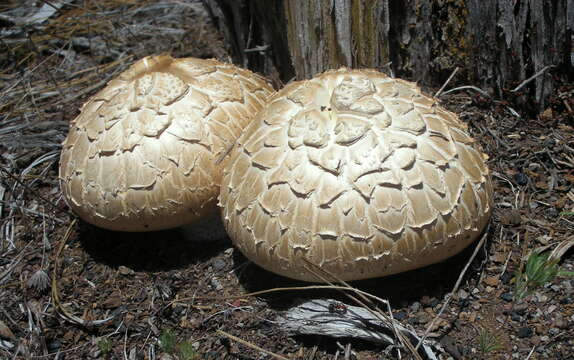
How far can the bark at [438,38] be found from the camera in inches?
135

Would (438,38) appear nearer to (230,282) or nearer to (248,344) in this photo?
(230,282)

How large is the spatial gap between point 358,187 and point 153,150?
3.80 feet

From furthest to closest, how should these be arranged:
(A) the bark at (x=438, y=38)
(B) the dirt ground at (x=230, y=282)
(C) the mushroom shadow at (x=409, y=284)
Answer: (A) the bark at (x=438, y=38) < (C) the mushroom shadow at (x=409, y=284) < (B) the dirt ground at (x=230, y=282)

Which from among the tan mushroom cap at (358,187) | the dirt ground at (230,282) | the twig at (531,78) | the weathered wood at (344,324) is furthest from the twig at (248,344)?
the twig at (531,78)

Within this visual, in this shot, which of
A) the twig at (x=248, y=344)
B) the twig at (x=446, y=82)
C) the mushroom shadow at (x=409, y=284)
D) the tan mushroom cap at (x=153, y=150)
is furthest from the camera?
the twig at (x=446, y=82)

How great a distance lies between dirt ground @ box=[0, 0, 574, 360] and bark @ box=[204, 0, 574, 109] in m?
0.15

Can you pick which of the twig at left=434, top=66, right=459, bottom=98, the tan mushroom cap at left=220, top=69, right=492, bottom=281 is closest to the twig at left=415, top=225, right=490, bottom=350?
the tan mushroom cap at left=220, top=69, right=492, bottom=281

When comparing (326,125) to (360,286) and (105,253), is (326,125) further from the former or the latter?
(105,253)

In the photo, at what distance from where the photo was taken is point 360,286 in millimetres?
2973

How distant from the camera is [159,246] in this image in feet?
12.0

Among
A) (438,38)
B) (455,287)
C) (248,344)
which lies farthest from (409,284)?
(438,38)

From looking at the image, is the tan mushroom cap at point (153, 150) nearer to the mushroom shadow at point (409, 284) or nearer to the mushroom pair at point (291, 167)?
the mushroom pair at point (291, 167)

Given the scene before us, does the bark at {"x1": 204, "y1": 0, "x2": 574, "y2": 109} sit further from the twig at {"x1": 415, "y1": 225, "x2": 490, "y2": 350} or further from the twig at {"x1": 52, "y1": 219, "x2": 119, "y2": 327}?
the twig at {"x1": 52, "y1": 219, "x2": 119, "y2": 327}

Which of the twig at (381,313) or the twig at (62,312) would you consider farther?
the twig at (62,312)
